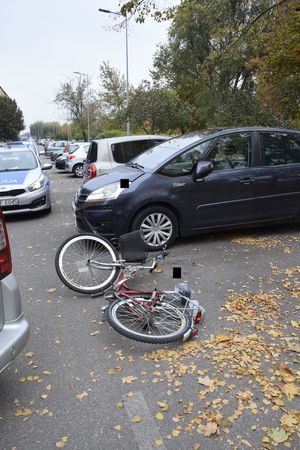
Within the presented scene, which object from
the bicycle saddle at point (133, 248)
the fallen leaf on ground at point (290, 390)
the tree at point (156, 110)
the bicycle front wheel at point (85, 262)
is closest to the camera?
the fallen leaf on ground at point (290, 390)

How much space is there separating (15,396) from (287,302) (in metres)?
2.77

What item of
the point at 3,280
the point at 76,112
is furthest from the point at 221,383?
the point at 76,112

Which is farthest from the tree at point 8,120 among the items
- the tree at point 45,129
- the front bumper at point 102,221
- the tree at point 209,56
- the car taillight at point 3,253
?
the car taillight at point 3,253

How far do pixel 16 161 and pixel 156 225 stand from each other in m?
5.61

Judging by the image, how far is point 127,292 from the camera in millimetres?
3887

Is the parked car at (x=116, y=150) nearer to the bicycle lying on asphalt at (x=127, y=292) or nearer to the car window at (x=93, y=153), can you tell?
the car window at (x=93, y=153)

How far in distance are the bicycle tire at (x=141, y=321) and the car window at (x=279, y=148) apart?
361cm

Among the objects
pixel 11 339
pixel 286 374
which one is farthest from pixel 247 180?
pixel 11 339

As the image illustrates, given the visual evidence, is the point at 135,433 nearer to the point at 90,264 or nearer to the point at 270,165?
the point at 90,264

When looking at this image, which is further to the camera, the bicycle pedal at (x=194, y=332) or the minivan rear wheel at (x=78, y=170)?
the minivan rear wheel at (x=78, y=170)

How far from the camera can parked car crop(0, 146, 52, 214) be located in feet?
28.8

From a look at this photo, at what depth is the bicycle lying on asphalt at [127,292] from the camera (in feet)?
→ 11.7

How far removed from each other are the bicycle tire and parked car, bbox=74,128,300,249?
226 cm

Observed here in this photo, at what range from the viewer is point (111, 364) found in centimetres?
326
